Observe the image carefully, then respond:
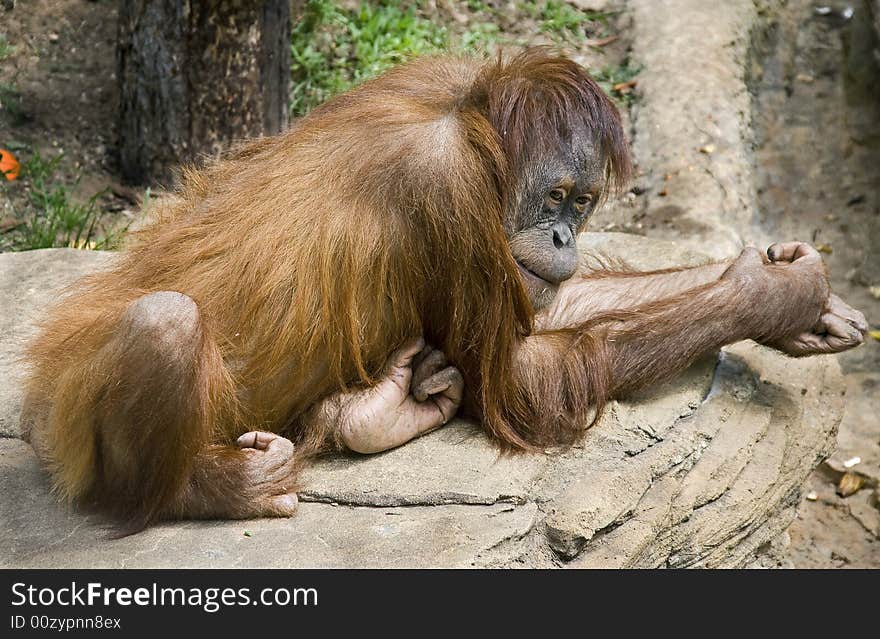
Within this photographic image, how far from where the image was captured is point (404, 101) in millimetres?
4227

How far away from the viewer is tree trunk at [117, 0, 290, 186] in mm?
6773

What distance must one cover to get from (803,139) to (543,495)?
5566 mm

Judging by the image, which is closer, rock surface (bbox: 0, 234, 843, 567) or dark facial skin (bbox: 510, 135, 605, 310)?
rock surface (bbox: 0, 234, 843, 567)

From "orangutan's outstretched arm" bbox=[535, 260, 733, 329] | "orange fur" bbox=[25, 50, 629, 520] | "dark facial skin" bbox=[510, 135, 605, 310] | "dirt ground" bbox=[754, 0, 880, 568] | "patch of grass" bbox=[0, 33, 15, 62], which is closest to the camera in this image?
"orange fur" bbox=[25, 50, 629, 520]

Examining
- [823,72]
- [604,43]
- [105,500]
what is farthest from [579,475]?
[823,72]

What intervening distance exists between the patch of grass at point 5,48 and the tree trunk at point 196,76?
45.2 inches

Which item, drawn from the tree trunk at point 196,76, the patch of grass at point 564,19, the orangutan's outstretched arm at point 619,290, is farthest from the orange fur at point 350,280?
the patch of grass at point 564,19

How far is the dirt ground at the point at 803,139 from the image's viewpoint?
632cm

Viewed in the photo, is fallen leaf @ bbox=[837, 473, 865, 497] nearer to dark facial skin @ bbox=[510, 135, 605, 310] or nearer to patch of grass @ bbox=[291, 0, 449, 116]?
dark facial skin @ bbox=[510, 135, 605, 310]

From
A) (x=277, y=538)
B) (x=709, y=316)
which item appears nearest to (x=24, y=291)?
(x=277, y=538)

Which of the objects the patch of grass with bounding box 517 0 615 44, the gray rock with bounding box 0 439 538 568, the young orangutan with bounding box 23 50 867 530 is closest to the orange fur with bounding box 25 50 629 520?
the young orangutan with bounding box 23 50 867 530

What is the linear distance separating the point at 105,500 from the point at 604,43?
6.08 m

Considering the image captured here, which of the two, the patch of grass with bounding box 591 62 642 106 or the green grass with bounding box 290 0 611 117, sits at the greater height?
the green grass with bounding box 290 0 611 117

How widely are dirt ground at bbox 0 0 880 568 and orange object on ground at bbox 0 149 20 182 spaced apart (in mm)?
326
